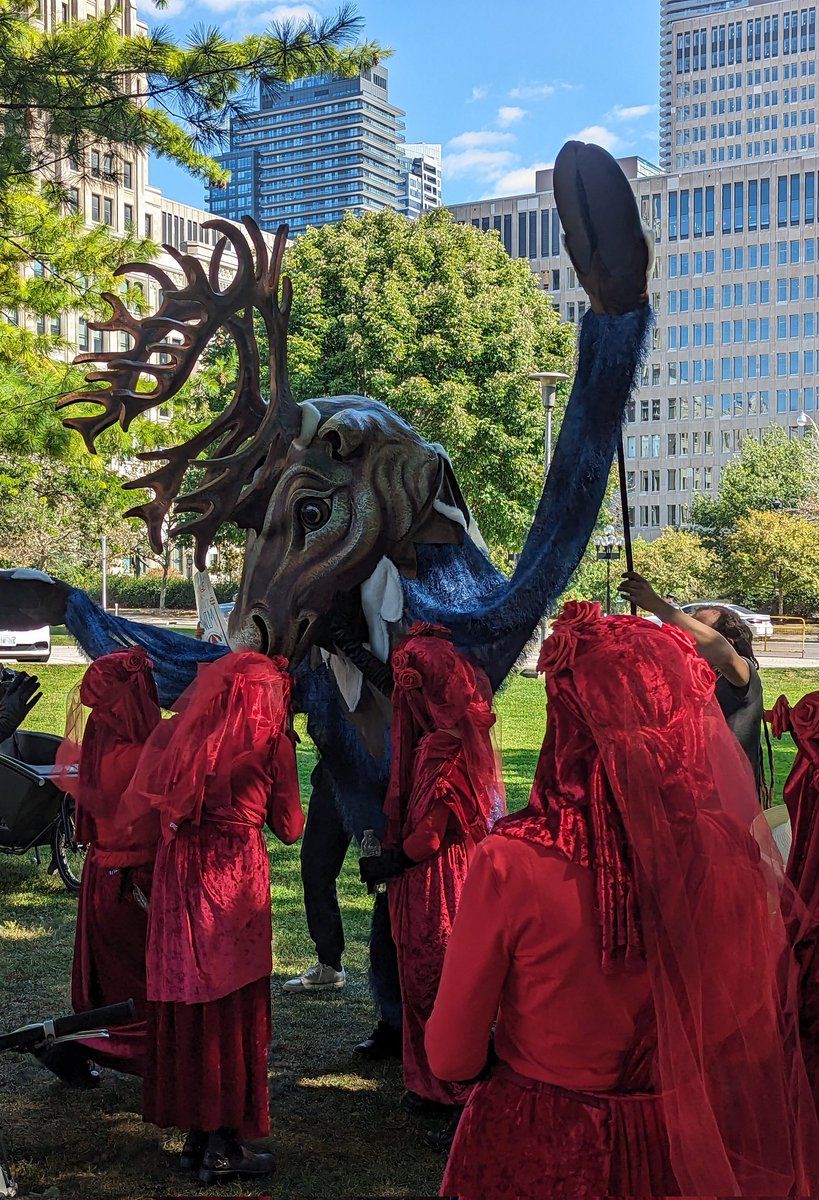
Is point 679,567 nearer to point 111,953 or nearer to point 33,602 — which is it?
point 33,602

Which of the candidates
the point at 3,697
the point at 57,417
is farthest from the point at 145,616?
the point at 3,697

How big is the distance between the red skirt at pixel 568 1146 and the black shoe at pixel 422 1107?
2262 mm

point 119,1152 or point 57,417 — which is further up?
point 57,417

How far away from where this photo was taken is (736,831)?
2.19m

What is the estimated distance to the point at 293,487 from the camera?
4551 millimetres

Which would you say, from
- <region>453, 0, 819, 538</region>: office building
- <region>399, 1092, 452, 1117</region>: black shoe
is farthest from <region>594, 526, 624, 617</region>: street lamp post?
<region>453, 0, 819, 538</region>: office building

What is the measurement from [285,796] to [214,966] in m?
0.58

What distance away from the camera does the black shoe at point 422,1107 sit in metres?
4.35

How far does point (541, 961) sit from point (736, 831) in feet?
1.45

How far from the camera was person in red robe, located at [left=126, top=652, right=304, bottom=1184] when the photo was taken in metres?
3.80

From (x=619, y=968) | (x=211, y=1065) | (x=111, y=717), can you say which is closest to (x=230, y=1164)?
(x=211, y=1065)

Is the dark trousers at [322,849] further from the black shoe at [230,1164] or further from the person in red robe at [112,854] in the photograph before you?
the black shoe at [230,1164]

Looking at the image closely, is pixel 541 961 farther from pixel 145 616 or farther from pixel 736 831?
pixel 145 616

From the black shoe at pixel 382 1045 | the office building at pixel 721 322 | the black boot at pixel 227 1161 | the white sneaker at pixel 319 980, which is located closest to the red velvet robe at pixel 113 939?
the black boot at pixel 227 1161
